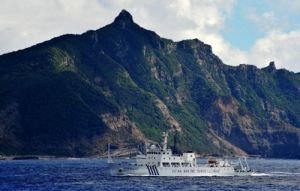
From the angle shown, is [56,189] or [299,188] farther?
[299,188]

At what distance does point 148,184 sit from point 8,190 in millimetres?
42278

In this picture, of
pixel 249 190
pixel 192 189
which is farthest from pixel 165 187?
pixel 249 190

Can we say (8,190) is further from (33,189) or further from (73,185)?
(73,185)

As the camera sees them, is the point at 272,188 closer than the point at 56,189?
No

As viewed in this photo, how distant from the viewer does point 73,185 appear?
196m

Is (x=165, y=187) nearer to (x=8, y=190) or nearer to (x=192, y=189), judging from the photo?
(x=192, y=189)

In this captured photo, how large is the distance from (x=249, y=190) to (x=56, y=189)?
167 ft

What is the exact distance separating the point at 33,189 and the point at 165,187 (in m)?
35.7

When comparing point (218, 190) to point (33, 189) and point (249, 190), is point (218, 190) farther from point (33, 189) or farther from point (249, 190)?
point (33, 189)

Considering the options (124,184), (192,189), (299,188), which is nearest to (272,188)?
(299,188)

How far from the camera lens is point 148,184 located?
198 m

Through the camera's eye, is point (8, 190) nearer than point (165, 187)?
Yes

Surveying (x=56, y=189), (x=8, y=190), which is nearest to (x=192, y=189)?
(x=56, y=189)

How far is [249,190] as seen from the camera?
603 feet
